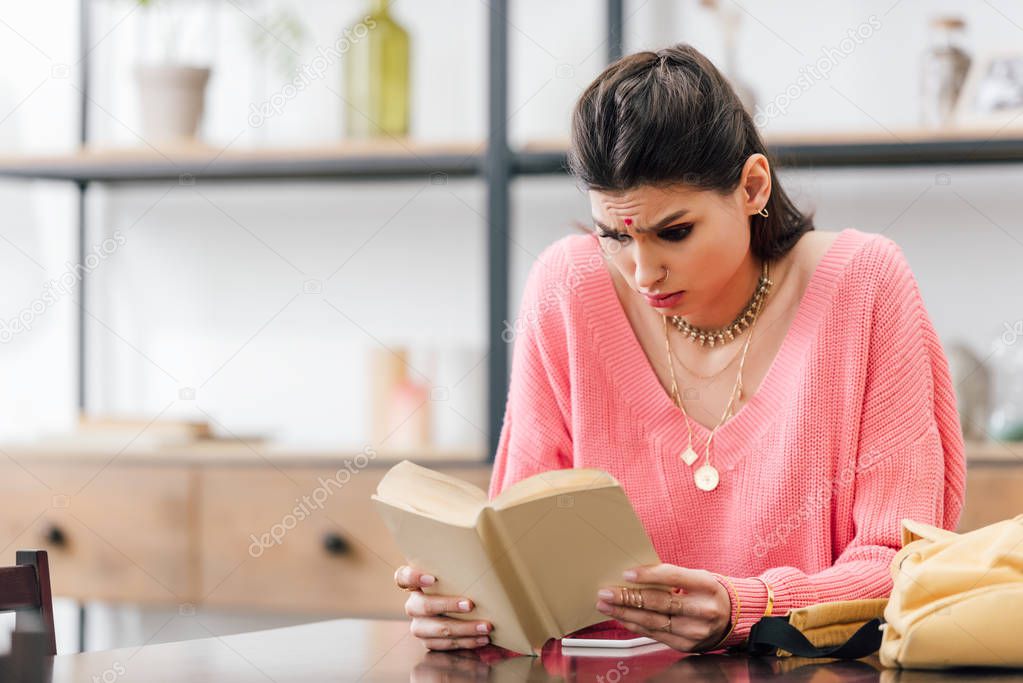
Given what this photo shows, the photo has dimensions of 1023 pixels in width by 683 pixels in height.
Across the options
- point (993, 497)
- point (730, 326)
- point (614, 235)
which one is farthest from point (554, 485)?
point (993, 497)

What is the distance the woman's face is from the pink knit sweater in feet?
0.48

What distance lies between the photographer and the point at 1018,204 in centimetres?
253

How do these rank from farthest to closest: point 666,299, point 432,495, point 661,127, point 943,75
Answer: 1. point 943,75
2. point 666,299
3. point 661,127
4. point 432,495

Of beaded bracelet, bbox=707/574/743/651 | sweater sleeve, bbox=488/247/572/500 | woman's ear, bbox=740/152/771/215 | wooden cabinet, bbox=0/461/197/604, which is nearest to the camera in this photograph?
beaded bracelet, bbox=707/574/743/651

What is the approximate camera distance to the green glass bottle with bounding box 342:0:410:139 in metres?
2.66

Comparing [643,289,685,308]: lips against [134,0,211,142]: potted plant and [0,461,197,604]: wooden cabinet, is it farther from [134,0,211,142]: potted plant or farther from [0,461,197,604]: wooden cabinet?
[134,0,211,142]: potted plant

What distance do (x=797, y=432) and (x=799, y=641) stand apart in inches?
14.7

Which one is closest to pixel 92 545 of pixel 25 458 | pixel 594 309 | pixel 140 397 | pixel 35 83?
pixel 25 458

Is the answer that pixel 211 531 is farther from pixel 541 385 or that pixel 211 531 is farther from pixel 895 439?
pixel 895 439

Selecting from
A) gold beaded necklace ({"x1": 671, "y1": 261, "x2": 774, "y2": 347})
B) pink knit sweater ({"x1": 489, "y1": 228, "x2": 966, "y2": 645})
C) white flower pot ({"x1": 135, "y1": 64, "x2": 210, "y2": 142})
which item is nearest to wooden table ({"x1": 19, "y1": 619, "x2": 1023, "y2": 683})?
pink knit sweater ({"x1": 489, "y1": 228, "x2": 966, "y2": 645})

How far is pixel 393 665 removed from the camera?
1169mm

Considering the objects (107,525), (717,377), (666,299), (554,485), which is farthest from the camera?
(107,525)

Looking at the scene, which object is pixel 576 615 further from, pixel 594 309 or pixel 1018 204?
pixel 1018 204

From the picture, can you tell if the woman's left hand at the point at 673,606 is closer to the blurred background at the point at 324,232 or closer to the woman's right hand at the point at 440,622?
the woman's right hand at the point at 440,622
